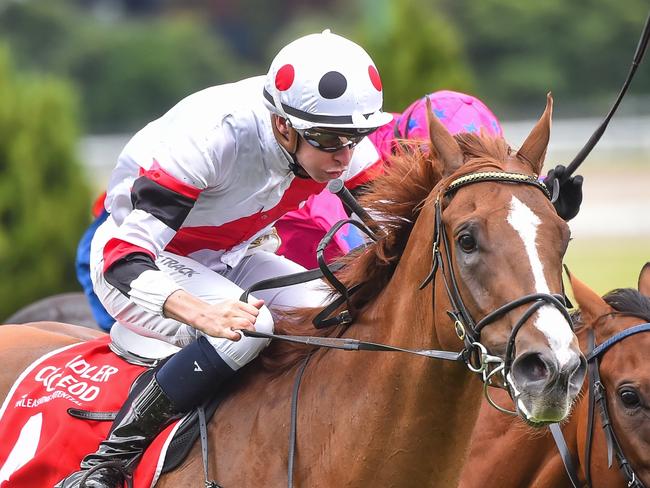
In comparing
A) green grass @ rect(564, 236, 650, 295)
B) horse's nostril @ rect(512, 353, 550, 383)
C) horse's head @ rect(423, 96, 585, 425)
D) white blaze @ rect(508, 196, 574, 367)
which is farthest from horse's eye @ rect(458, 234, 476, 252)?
green grass @ rect(564, 236, 650, 295)

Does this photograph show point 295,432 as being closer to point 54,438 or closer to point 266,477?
point 266,477

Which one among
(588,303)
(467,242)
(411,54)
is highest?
(467,242)

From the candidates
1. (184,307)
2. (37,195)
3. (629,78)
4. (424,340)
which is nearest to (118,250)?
(184,307)

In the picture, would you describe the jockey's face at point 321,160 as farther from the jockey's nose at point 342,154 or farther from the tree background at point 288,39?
the tree background at point 288,39

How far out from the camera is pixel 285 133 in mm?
4324

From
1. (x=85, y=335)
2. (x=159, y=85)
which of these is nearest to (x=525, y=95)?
(x=159, y=85)

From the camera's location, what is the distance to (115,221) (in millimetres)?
4734

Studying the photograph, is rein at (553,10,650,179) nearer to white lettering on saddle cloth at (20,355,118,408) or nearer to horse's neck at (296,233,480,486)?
horse's neck at (296,233,480,486)

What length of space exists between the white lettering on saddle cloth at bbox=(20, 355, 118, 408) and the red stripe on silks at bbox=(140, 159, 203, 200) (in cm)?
91

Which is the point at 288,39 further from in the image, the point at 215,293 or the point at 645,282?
the point at 215,293

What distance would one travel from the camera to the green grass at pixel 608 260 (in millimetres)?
18016

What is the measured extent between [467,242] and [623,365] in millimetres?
1107

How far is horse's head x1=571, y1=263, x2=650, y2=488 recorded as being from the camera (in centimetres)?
418

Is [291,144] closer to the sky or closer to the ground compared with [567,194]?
closer to the sky
